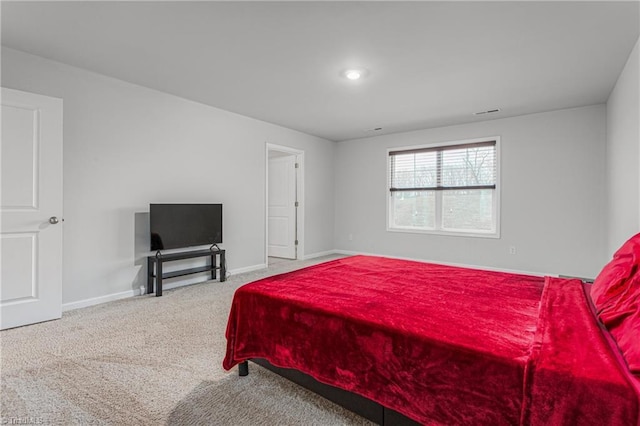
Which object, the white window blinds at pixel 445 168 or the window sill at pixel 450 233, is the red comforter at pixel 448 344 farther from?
the white window blinds at pixel 445 168

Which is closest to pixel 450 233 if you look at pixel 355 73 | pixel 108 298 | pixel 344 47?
pixel 355 73

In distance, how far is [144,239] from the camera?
3775 mm

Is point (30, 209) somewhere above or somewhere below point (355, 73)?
below

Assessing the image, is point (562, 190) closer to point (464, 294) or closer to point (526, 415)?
point (464, 294)

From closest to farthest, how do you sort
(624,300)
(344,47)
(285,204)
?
(624,300) < (344,47) < (285,204)

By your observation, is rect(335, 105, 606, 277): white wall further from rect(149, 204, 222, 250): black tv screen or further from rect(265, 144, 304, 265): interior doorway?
rect(149, 204, 222, 250): black tv screen

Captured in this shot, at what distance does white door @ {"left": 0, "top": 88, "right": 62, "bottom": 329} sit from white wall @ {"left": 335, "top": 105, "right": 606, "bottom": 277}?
200 inches

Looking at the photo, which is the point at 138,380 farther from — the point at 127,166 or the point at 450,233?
the point at 450,233

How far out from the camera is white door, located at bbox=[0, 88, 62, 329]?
106 inches

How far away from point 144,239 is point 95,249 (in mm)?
505

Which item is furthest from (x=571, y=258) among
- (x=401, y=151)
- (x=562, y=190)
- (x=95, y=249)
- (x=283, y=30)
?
(x=95, y=249)

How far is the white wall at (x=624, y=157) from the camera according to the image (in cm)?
270

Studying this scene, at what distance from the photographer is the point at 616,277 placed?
1633 mm

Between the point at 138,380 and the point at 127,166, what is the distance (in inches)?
99.7
